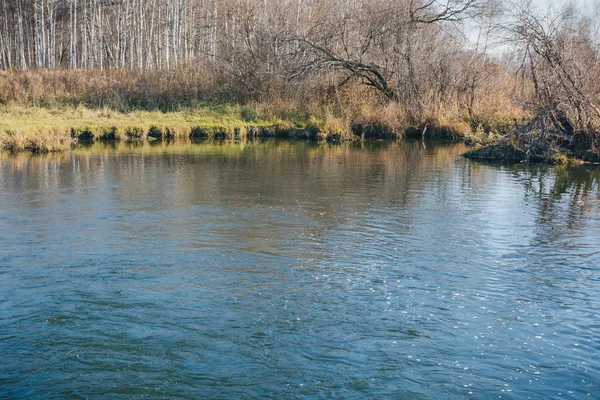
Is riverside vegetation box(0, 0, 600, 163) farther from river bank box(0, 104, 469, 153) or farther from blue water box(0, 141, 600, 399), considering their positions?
blue water box(0, 141, 600, 399)

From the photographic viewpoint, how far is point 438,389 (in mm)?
6059

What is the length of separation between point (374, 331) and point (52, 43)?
50.8 meters

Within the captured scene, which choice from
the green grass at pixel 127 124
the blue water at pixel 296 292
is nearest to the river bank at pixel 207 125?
the green grass at pixel 127 124

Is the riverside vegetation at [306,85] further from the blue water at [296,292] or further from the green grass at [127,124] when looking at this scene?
the blue water at [296,292]

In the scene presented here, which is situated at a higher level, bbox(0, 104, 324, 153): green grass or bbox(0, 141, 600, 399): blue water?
bbox(0, 104, 324, 153): green grass

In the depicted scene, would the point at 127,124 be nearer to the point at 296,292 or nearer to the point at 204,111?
the point at 204,111

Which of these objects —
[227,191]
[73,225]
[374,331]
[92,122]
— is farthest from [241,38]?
[374,331]

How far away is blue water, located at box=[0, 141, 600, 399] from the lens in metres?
6.26

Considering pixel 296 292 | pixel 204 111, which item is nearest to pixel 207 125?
pixel 204 111

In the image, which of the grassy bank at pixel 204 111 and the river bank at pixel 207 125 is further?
the grassy bank at pixel 204 111

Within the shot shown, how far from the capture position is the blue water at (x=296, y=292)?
6.26 metres

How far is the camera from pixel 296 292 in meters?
8.52

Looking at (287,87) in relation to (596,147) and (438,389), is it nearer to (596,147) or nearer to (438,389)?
(596,147)

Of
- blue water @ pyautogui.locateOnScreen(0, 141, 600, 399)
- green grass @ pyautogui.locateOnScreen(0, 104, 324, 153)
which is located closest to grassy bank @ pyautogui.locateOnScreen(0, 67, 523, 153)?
green grass @ pyautogui.locateOnScreen(0, 104, 324, 153)
